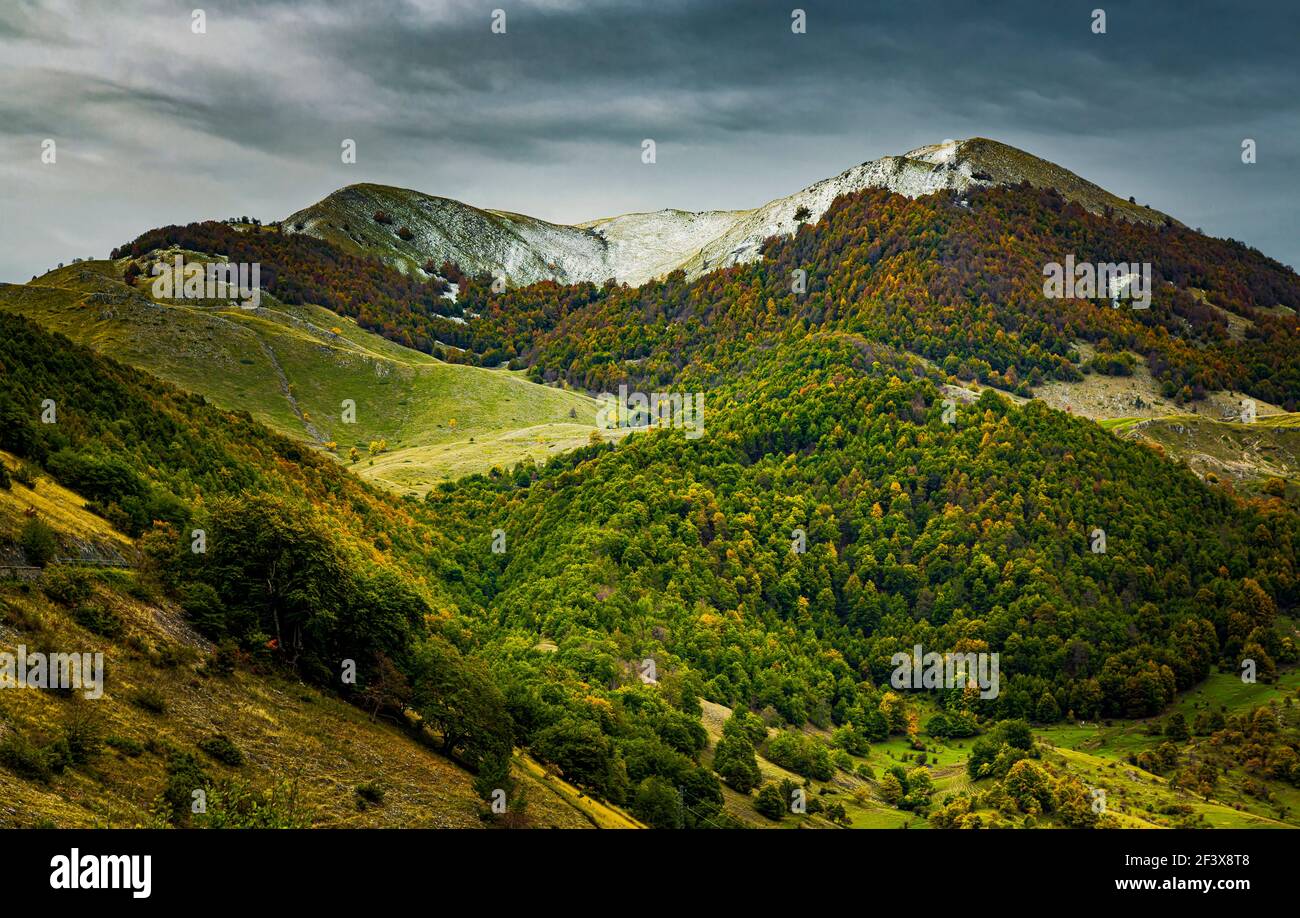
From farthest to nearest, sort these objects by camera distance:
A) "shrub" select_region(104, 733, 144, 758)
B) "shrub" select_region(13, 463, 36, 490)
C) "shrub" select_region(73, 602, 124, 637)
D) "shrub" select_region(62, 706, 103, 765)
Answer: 1. "shrub" select_region(13, 463, 36, 490)
2. "shrub" select_region(73, 602, 124, 637)
3. "shrub" select_region(104, 733, 144, 758)
4. "shrub" select_region(62, 706, 103, 765)

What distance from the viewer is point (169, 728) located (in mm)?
56812

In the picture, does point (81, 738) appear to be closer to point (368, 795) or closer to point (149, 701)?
point (149, 701)

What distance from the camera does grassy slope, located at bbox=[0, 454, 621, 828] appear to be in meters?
47.3

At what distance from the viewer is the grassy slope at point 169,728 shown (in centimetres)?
4734

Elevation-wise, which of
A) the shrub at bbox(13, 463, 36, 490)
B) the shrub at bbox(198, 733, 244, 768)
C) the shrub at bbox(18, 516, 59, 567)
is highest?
the shrub at bbox(13, 463, 36, 490)

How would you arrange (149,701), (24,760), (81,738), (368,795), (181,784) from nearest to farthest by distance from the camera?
(24,760), (81,738), (181,784), (149,701), (368,795)

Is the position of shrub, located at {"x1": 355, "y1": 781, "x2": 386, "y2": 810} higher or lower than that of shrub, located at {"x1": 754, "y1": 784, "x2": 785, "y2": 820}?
higher

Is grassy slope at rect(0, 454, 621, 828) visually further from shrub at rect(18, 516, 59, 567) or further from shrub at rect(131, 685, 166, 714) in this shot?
shrub at rect(18, 516, 59, 567)

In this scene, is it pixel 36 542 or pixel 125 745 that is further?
pixel 36 542

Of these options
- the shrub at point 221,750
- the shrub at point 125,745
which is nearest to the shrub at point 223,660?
the shrub at point 221,750

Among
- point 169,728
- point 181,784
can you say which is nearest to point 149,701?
point 169,728

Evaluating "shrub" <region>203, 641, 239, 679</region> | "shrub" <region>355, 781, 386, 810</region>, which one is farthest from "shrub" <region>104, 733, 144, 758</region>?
"shrub" <region>355, 781, 386, 810</region>
